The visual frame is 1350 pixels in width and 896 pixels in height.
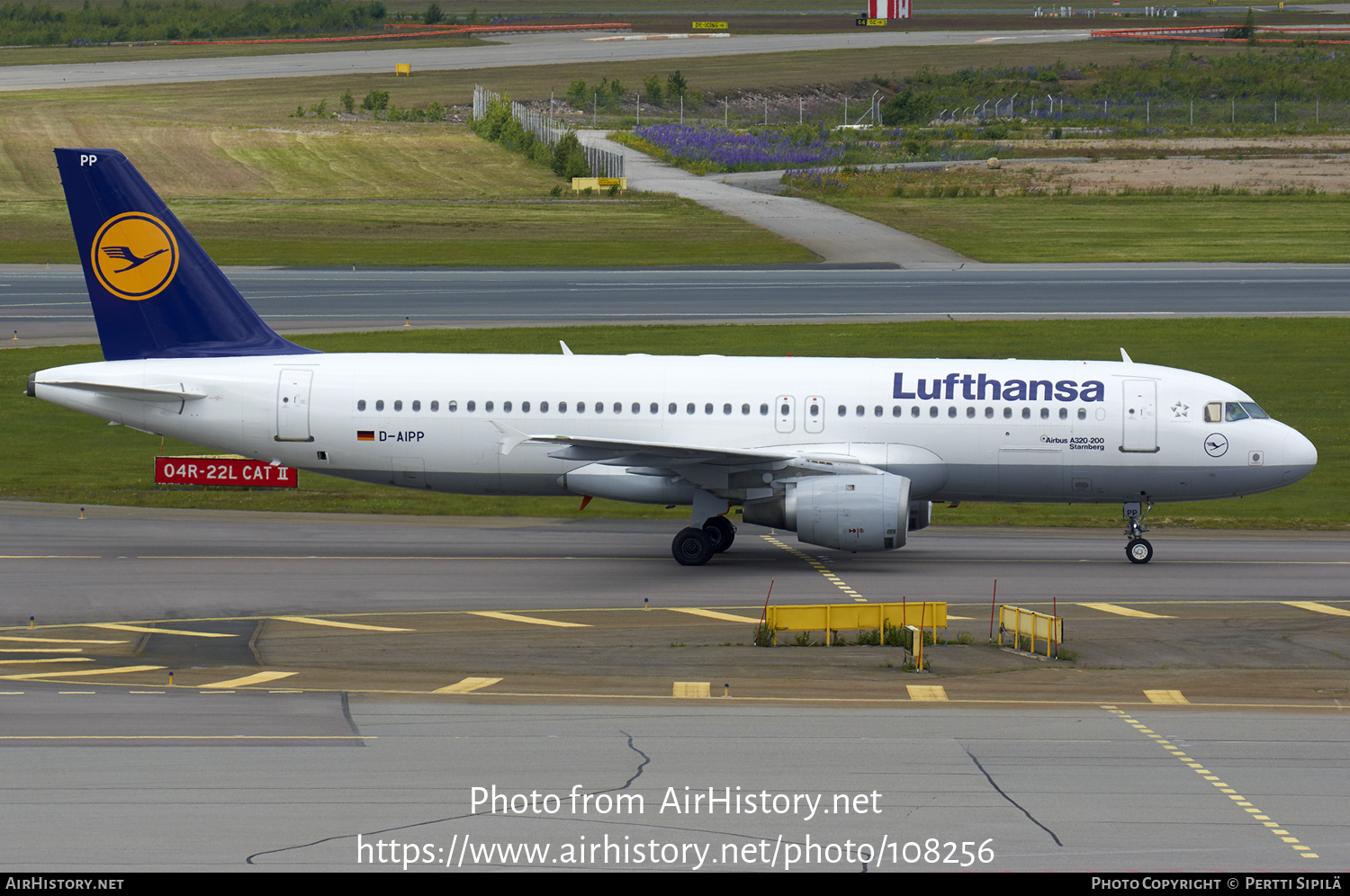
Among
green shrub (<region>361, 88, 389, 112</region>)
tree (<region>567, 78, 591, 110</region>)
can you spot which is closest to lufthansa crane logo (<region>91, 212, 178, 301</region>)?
green shrub (<region>361, 88, 389, 112</region>)

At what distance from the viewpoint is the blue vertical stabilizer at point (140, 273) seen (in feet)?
112

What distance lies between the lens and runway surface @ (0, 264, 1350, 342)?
6581 cm

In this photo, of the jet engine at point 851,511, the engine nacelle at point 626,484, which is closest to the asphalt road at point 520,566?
the jet engine at point 851,511

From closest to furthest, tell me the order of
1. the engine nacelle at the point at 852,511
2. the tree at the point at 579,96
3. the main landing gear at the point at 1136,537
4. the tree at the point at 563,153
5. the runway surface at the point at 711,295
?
the engine nacelle at the point at 852,511 → the main landing gear at the point at 1136,537 → the runway surface at the point at 711,295 → the tree at the point at 563,153 → the tree at the point at 579,96

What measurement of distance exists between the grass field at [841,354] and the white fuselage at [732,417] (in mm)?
5695

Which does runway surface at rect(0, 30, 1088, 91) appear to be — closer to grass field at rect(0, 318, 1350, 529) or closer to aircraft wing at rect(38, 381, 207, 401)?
grass field at rect(0, 318, 1350, 529)

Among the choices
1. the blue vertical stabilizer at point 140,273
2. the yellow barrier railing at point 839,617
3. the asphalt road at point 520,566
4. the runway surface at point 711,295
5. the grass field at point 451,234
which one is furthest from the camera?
the grass field at point 451,234

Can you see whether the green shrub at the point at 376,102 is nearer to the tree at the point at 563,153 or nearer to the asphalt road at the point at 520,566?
the tree at the point at 563,153

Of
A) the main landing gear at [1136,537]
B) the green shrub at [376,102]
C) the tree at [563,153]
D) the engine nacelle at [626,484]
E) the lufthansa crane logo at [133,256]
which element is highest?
the green shrub at [376,102]

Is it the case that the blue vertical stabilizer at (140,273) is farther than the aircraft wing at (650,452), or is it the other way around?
the blue vertical stabilizer at (140,273)

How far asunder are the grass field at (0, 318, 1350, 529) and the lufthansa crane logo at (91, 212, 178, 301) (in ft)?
23.9

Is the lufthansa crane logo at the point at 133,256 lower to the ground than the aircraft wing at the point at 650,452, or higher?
higher

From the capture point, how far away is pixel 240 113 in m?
134

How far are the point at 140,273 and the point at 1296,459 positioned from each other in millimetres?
26658
